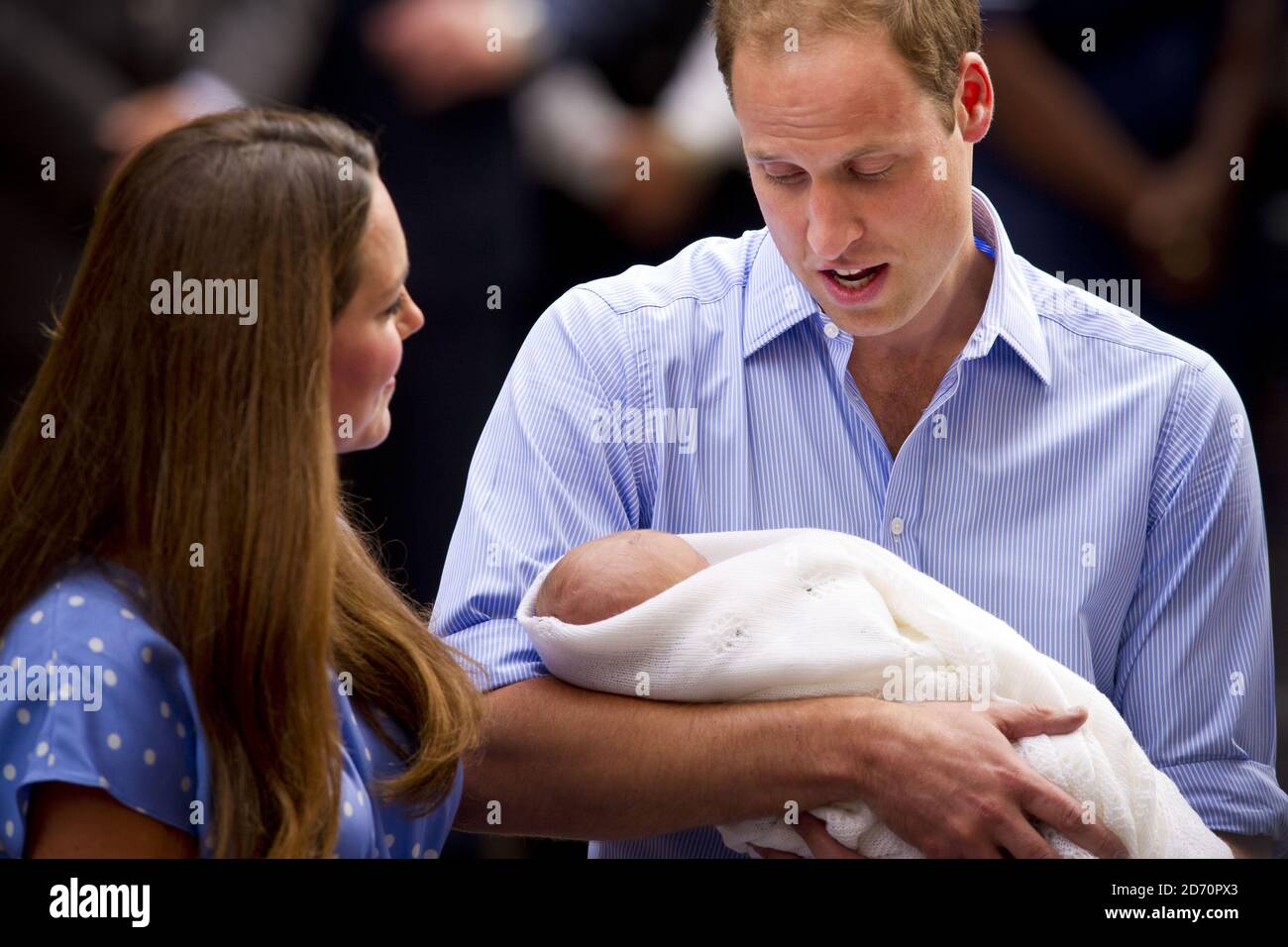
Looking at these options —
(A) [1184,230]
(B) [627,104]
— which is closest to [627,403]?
(B) [627,104]

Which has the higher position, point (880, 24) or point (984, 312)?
point (880, 24)

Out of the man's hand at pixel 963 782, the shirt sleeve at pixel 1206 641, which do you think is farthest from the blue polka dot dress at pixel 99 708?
the shirt sleeve at pixel 1206 641

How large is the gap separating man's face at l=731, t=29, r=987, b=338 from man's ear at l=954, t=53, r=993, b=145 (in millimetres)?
16

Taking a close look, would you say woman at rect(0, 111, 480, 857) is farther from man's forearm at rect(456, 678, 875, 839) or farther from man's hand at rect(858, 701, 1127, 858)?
man's hand at rect(858, 701, 1127, 858)

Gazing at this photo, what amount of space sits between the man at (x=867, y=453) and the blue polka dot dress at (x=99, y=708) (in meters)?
0.38

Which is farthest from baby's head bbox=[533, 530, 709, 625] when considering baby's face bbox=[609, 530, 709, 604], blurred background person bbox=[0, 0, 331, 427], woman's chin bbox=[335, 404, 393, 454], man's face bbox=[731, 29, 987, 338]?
blurred background person bbox=[0, 0, 331, 427]

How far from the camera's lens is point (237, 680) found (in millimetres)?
1297

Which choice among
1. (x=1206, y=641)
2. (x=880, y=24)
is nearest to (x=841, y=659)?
(x=1206, y=641)

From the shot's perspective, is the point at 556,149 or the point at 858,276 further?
the point at 556,149

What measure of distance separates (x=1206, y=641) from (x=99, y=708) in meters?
1.15

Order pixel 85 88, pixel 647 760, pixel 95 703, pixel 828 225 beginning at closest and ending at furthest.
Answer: pixel 95 703 → pixel 647 760 → pixel 828 225 → pixel 85 88

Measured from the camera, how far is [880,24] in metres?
1.64

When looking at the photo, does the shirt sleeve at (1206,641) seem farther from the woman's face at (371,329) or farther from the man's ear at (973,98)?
the woman's face at (371,329)

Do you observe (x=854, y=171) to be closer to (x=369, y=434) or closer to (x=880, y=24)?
(x=880, y=24)
